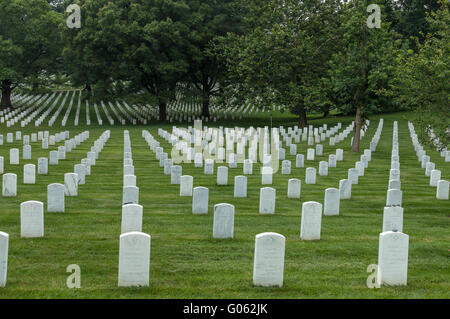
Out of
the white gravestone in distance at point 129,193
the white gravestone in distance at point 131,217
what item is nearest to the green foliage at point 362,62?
the white gravestone in distance at point 129,193

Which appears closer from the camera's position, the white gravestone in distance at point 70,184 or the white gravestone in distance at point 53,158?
the white gravestone in distance at point 70,184

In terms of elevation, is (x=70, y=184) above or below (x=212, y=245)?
above

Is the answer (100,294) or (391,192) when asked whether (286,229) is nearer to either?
(391,192)

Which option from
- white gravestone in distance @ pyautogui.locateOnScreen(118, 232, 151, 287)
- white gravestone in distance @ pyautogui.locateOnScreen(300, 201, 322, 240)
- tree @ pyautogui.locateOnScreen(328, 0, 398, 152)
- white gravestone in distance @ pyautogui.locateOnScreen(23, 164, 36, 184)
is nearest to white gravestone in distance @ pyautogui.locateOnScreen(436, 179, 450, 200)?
white gravestone in distance @ pyautogui.locateOnScreen(300, 201, 322, 240)

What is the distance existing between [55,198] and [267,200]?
186 inches

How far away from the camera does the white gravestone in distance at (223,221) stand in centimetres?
1102

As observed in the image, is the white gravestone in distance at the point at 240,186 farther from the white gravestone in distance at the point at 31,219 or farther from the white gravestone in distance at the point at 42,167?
the white gravestone in distance at the point at 42,167

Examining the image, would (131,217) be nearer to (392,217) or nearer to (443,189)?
(392,217)

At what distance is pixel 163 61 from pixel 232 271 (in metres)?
41.3

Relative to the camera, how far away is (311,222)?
448 inches

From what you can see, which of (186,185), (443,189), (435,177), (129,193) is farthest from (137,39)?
(129,193)

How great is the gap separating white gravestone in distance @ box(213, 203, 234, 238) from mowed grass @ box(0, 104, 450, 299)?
199mm

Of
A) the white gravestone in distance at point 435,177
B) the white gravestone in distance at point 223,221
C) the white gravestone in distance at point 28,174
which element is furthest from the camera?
the white gravestone in distance at point 435,177

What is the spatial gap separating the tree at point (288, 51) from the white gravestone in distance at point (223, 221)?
2997 centimetres
